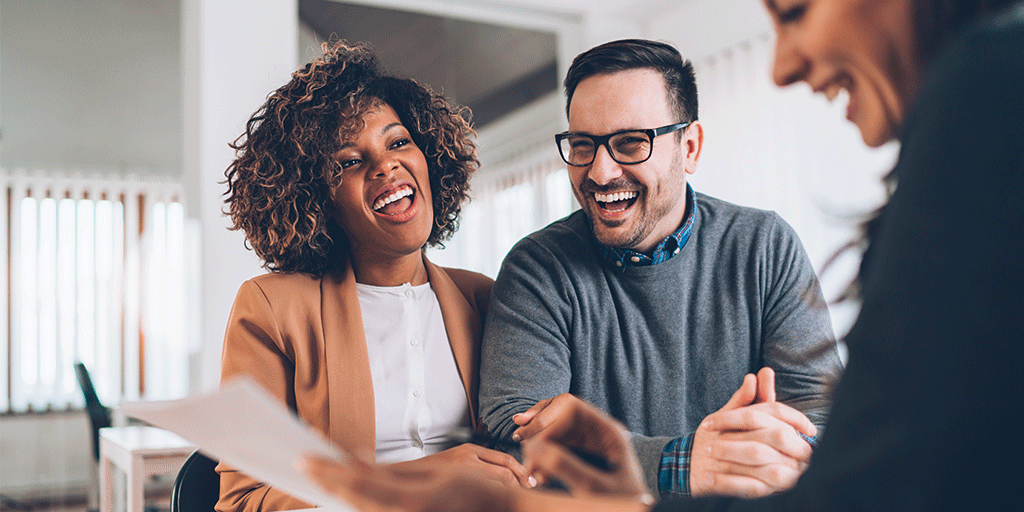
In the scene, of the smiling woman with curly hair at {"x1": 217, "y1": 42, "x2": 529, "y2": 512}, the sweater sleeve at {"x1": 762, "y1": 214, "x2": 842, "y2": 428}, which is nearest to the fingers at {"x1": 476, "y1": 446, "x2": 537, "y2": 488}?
the smiling woman with curly hair at {"x1": 217, "y1": 42, "x2": 529, "y2": 512}

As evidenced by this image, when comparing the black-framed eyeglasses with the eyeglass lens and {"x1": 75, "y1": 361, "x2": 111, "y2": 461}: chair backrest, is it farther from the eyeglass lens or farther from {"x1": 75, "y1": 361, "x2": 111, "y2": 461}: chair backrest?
{"x1": 75, "y1": 361, "x2": 111, "y2": 461}: chair backrest

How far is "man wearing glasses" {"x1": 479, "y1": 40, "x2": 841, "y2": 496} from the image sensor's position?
4.29ft

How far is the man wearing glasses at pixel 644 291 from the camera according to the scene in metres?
1.31

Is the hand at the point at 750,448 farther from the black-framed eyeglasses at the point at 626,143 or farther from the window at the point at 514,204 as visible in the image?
the window at the point at 514,204

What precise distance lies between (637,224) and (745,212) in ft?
0.81

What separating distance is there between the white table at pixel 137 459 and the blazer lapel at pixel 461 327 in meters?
1.23

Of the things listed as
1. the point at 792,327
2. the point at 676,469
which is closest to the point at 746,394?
the point at 676,469

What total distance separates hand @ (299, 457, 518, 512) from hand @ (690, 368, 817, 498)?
57 centimetres

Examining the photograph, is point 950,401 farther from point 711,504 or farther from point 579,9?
point 579,9

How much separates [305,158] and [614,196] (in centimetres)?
61

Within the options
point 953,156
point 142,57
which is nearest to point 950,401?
point 953,156

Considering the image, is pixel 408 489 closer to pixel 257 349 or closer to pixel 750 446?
pixel 750 446

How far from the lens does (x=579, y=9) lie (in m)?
4.11

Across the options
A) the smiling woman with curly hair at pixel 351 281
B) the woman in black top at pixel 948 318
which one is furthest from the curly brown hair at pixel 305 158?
the woman in black top at pixel 948 318
